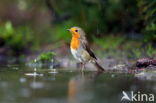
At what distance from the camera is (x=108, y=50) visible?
13.7 m

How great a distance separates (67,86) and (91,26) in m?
7.53

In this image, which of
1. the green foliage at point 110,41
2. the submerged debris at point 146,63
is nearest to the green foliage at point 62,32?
the green foliage at point 110,41

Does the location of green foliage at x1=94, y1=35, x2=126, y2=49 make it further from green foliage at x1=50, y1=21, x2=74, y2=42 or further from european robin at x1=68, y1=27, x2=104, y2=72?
european robin at x1=68, y1=27, x2=104, y2=72

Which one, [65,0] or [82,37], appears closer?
[82,37]

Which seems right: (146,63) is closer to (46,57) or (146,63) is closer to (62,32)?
(46,57)

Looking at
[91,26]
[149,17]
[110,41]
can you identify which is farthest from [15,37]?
[149,17]

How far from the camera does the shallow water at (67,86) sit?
6.37 metres

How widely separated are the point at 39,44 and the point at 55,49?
1.23 meters

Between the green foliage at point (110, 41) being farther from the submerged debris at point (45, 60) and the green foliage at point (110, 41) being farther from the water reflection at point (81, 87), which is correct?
the water reflection at point (81, 87)

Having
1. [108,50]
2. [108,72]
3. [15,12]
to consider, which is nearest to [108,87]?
[108,72]

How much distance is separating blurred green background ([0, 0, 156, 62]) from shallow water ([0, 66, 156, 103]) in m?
3.89

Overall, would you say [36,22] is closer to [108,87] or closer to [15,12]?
[15,12]

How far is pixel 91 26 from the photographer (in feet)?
49.2

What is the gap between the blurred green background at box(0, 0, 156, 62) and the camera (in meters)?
13.7
